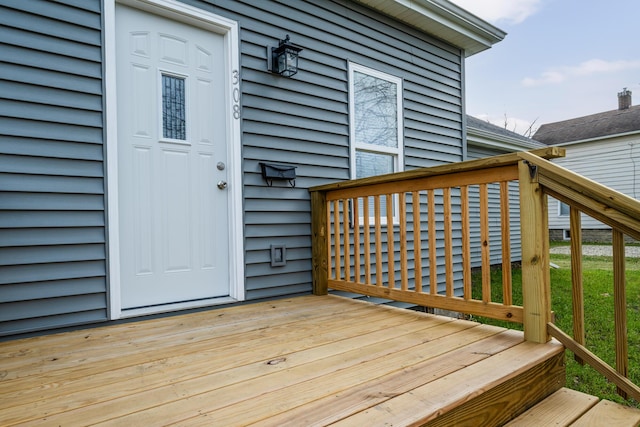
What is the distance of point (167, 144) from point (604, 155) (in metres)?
13.3

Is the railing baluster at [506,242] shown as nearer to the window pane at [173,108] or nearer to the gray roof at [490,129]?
the window pane at [173,108]

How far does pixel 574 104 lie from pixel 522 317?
22.2 m

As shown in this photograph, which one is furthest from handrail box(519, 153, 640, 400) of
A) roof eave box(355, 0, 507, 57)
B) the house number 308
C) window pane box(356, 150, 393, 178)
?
roof eave box(355, 0, 507, 57)

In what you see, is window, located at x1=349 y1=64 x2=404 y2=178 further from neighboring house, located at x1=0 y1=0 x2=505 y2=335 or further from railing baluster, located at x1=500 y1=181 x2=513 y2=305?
railing baluster, located at x1=500 y1=181 x2=513 y2=305

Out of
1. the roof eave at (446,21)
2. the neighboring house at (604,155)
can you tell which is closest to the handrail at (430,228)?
the roof eave at (446,21)

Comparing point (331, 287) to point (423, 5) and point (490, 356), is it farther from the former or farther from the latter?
point (423, 5)

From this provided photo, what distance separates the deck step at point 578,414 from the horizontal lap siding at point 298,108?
6.18 ft

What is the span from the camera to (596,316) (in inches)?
148

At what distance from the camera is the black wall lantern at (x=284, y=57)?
2.90 meters

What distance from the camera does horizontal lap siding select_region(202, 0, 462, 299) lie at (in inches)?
112

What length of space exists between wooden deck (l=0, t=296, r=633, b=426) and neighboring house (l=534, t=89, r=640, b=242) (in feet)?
35.6

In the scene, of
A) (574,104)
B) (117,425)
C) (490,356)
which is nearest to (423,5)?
(490,356)

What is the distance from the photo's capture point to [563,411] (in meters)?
1.44

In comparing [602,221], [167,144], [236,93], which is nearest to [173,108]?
[167,144]
